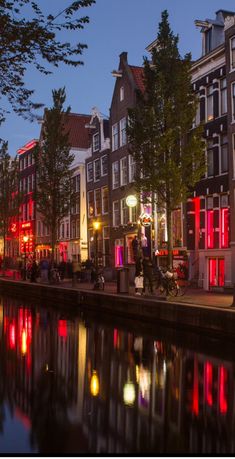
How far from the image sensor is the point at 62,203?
42.7m

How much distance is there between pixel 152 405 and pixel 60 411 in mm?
1506

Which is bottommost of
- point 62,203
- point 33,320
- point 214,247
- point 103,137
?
point 33,320

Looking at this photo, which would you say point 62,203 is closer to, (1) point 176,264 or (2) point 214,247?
(1) point 176,264

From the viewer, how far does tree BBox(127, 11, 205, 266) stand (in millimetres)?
25516

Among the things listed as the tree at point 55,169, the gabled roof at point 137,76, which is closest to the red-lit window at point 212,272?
the tree at point 55,169

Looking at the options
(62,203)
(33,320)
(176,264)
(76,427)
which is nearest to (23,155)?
(62,203)

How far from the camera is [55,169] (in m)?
42.8

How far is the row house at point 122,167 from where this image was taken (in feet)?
148

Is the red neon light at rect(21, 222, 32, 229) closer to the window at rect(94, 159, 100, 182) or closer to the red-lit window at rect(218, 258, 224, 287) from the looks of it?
the window at rect(94, 159, 100, 182)

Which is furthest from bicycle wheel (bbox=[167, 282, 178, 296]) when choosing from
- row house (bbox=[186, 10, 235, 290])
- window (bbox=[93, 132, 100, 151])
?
window (bbox=[93, 132, 100, 151])

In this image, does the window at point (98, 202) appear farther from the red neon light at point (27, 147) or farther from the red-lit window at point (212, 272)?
the red neon light at point (27, 147)

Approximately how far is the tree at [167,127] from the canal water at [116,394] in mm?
9185

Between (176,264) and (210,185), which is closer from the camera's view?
(210,185)

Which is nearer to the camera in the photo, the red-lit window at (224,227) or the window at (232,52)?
the window at (232,52)
